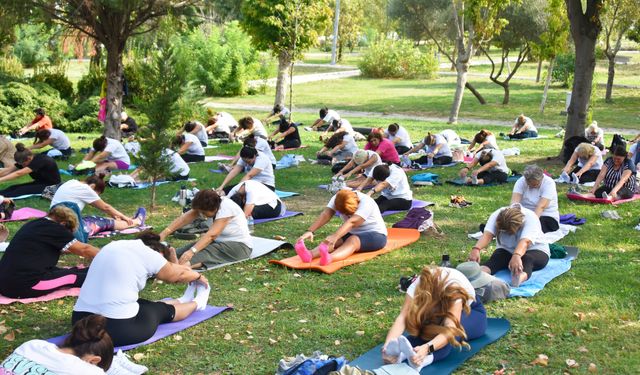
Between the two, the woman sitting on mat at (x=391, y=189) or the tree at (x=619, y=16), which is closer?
the woman sitting on mat at (x=391, y=189)

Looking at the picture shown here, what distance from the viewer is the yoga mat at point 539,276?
26.9 feet

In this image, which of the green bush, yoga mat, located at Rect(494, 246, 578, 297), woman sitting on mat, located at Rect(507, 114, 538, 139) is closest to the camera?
yoga mat, located at Rect(494, 246, 578, 297)

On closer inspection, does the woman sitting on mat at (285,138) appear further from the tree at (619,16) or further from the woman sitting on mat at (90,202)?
the tree at (619,16)

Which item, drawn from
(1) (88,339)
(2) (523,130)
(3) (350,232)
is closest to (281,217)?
(3) (350,232)

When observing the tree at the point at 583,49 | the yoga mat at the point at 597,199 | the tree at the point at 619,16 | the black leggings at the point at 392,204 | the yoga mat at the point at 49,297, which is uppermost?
the tree at the point at 619,16

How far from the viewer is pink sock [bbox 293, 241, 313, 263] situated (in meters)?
9.25

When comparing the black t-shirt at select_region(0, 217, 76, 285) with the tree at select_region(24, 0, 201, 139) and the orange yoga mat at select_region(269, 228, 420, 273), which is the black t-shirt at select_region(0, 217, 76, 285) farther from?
the tree at select_region(24, 0, 201, 139)

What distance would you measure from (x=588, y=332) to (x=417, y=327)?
1.98 m

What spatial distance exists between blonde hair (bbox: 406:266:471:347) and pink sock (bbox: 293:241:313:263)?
10.4ft

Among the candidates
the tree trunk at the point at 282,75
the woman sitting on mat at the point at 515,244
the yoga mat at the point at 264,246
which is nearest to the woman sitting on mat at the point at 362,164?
the yoga mat at the point at 264,246

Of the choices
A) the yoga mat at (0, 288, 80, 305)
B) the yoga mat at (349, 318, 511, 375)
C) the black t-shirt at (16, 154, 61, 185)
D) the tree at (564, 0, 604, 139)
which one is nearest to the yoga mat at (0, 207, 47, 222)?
the black t-shirt at (16, 154, 61, 185)

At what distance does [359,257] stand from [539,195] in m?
2.70

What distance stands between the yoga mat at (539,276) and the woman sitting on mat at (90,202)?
533 centimetres

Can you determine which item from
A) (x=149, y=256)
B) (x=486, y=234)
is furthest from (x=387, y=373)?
(x=486, y=234)
